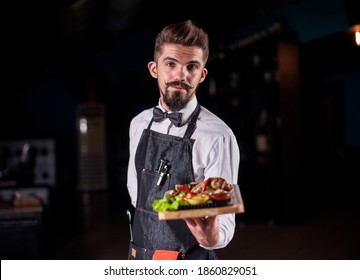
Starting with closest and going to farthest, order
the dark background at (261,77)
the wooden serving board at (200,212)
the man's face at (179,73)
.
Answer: the wooden serving board at (200,212)
the man's face at (179,73)
the dark background at (261,77)

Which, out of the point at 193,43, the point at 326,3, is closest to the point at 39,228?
the point at 193,43

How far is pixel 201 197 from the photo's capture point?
4.78 ft

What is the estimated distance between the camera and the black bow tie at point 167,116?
173 centimetres

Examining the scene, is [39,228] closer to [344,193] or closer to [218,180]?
[218,180]

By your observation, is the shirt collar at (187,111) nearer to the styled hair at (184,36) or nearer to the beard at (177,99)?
the beard at (177,99)

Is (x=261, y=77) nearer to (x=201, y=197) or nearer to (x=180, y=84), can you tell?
(x=180, y=84)

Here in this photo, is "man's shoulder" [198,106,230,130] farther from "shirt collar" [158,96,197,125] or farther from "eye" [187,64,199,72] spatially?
"eye" [187,64,199,72]

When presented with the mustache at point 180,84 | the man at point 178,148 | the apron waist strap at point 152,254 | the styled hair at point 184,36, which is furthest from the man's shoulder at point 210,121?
the apron waist strap at point 152,254

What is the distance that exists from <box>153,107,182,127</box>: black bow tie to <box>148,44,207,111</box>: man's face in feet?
0.10

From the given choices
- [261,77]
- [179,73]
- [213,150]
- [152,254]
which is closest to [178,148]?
[213,150]

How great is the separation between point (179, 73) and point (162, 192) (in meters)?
0.43

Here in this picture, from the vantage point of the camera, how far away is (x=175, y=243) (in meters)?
1.70

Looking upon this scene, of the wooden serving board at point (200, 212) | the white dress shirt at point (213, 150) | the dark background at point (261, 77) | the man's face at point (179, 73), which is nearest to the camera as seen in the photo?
the wooden serving board at point (200, 212)

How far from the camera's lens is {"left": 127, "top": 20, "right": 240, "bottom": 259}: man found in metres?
1.64
